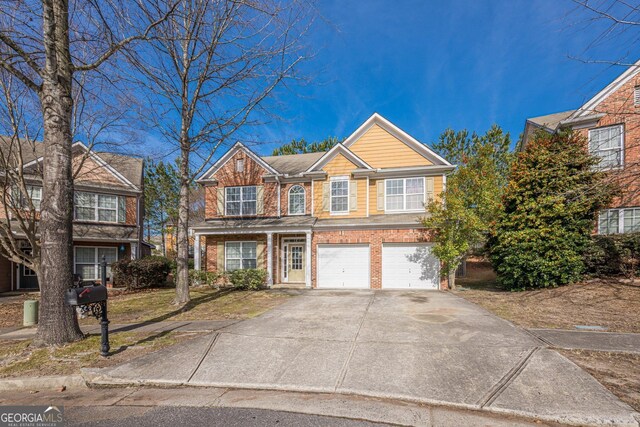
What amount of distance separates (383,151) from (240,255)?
9.85 metres

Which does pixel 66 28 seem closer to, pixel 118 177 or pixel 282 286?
pixel 282 286

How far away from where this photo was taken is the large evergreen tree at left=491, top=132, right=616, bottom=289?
36.6ft

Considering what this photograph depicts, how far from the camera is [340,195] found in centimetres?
1555

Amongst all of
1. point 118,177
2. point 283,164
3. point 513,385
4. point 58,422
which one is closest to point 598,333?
point 513,385

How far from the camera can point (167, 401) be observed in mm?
4066

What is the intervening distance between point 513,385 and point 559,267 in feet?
Result: 31.5

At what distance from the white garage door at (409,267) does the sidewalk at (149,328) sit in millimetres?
8292

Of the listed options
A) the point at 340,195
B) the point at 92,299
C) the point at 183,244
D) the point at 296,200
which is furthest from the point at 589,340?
the point at 296,200

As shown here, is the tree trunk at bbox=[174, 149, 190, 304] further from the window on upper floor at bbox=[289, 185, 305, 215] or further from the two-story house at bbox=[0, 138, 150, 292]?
the two-story house at bbox=[0, 138, 150, 292]

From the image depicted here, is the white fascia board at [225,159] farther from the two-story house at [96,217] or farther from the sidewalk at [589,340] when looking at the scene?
the sidewalk at [589,340]

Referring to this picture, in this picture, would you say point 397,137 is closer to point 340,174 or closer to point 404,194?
point 404,194

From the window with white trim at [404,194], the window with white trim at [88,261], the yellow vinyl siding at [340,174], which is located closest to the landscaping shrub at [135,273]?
the window with white trim at [88,261]

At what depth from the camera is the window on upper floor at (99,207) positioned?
1691cm

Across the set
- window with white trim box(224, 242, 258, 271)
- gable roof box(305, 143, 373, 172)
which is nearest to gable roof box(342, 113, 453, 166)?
gable roof box(305, 143, 373, 172)
